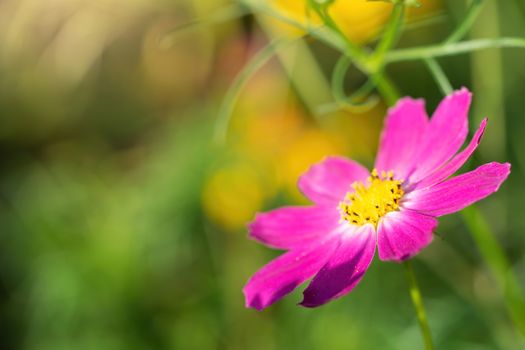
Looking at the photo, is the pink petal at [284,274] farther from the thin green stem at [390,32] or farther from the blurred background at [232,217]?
the blurred background at [232,217]

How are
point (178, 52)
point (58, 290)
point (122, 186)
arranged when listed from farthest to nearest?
1. point (178, 52)
2. point (122, 186)
3. point (58, 290)

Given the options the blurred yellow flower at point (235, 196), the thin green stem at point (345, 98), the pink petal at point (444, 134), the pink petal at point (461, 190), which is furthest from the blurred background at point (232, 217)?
the pink petal at point (461, 190)

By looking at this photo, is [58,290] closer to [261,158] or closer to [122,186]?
[122,186]

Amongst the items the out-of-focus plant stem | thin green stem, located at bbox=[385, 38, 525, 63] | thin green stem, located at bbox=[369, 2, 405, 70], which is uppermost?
thin green stem, located at bbox=[369, 2, 405, 70]

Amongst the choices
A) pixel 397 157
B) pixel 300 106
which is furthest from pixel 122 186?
pixel 397 157

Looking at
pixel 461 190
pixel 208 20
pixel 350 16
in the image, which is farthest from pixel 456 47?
pixel 350 16

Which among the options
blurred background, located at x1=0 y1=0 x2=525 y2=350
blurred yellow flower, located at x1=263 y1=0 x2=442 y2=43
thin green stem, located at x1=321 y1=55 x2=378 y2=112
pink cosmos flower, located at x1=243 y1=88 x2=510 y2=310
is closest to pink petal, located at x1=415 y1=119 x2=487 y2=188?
pink cosmos flower, located at x1=243 y1=88 x2=510 y2=310

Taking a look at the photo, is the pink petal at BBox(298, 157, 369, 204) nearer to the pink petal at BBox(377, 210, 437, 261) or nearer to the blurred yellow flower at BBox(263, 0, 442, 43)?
the pink petal at BBox(377, 210, 437, 261)

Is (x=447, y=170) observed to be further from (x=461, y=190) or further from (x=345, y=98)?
(x=345, y=98)
